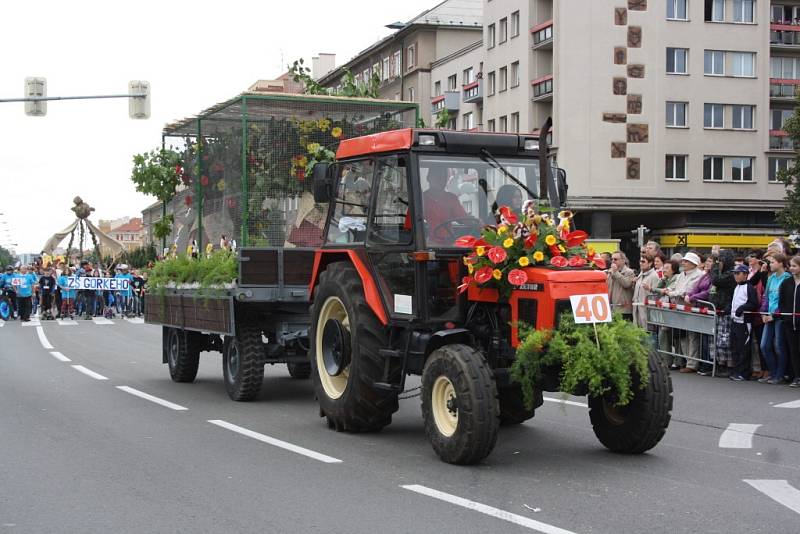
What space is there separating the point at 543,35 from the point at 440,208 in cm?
5049

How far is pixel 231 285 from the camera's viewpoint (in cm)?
1291

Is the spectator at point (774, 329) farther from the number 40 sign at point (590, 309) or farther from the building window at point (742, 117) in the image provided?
the building window at point (742, 117)

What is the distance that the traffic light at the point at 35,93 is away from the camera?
2795 centimetres

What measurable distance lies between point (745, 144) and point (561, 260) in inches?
2087

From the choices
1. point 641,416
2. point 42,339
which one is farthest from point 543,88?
point 641,416

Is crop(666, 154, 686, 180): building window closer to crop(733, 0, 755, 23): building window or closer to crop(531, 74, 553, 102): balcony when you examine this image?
crop(531, 74, 553, 102): balcony

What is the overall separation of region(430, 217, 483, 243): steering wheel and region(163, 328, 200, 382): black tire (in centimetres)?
664

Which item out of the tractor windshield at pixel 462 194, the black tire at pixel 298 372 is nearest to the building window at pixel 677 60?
the black tire at pixel 298 372

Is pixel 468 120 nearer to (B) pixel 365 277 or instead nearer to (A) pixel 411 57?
(A) pixel 411 57

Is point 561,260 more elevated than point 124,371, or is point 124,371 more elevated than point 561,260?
point 561,260

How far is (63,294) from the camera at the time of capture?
3891 cm

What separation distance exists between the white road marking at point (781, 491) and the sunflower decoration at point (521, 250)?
193 cm

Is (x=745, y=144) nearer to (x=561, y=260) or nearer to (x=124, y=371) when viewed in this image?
(x=124, y=371)

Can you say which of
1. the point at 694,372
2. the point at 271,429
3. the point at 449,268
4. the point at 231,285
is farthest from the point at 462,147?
the point at 694,372
